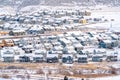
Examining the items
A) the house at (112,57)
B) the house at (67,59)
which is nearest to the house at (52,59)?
the house at (67,59)

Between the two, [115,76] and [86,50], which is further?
[86,50]

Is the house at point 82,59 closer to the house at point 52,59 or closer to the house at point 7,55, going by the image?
the house at point 52,59

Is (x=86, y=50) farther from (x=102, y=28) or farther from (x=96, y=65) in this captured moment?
(x=102, y=28)

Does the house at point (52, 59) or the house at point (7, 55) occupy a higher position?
the house at point (7, 55)

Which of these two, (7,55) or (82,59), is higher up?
(7,55)

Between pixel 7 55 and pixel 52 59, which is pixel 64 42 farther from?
pixel 7 55

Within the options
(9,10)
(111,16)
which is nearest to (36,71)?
(111,16)

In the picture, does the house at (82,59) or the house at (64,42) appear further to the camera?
the house at (64,42)

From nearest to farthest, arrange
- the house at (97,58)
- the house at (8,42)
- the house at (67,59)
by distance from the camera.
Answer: the house at (67,59)
the house at (97,58)
the house at (8,42)

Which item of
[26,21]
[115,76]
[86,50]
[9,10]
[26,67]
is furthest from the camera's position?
[9,10]

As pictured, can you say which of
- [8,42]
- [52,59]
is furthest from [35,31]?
[52,59]


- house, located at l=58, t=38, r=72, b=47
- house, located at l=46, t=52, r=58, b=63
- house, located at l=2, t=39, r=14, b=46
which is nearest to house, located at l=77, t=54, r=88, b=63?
house, located at l=46, t=52, r=58, b=63
